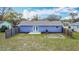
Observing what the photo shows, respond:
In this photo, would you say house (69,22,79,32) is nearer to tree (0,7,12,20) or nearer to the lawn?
the lawn

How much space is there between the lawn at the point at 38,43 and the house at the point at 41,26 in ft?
0.25

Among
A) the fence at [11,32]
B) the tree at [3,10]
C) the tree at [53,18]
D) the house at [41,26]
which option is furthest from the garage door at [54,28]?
the tree at [3,10]

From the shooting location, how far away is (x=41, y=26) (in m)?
3.30

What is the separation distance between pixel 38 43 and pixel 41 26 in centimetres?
22

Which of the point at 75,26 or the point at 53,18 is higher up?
the point at 53,18

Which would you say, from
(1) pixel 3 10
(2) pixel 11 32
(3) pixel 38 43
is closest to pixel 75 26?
(3) pixel 38 43

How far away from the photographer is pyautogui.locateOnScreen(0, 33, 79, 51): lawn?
3.30 metres

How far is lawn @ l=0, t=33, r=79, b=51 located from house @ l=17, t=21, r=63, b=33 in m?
0.08

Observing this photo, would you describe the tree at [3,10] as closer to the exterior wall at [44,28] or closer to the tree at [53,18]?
the exterior wall at [44,28]

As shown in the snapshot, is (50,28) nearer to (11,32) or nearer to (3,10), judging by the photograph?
(11,32)

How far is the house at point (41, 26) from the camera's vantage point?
329cm
